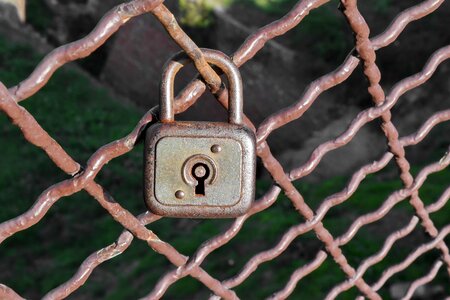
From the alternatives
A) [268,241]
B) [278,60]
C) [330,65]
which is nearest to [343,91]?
[330,65]

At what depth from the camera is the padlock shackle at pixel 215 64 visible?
927mm

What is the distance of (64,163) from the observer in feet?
3.17

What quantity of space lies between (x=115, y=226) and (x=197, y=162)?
520 cm

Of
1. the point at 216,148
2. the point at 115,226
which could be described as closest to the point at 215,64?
the point at 216,148

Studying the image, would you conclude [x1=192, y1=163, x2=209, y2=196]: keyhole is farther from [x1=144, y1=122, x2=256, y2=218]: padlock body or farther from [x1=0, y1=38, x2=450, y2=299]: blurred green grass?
[x1=0, y1=38, x2=450, y2=299]: blurred green grass

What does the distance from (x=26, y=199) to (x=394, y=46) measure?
4160 mm

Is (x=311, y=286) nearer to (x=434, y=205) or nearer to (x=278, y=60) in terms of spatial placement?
(x=434, y=205)

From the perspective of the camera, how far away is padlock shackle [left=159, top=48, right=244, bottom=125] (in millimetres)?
927

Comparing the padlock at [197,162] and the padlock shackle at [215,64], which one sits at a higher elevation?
the padlock shackle at [215,64]

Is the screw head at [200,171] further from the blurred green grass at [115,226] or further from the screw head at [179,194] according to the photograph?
the blurred green grass at [115,226]

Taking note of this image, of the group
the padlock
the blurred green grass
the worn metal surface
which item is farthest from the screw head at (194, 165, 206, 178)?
the blurred green grass

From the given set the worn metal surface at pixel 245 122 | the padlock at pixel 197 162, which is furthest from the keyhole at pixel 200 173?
the worn metal surface at pixel 245 122

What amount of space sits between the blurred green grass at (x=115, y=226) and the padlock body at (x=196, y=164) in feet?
5.83

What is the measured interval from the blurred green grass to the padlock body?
1776 mm
